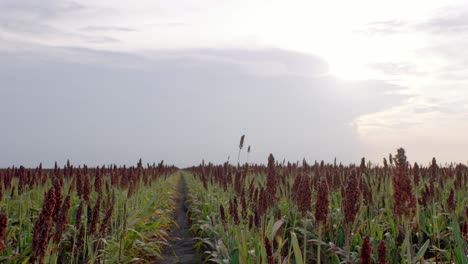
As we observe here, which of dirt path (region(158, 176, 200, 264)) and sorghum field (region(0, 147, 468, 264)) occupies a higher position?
sorghum field (region(0, 147, 468, 264))

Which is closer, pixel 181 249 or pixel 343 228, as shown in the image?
pixel 343 228

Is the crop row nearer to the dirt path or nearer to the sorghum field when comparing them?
the sorghum field

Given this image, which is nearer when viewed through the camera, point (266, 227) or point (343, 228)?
point (266, 227)

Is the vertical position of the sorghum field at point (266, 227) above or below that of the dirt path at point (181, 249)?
above

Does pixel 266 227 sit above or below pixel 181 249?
above

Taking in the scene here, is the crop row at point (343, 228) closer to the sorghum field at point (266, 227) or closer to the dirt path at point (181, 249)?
the sorghum field at point (266, 227)

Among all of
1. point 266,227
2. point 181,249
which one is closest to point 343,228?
point 266,227

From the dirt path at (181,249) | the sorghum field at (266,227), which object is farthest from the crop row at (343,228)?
the dirt path at (181,249)

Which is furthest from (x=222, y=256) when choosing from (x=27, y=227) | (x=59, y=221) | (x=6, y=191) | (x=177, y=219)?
(x=177, y=219)

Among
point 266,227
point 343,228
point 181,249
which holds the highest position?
point 266,227

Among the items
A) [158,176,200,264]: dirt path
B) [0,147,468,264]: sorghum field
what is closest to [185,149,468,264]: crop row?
[0,147,468,264]: sorghum field

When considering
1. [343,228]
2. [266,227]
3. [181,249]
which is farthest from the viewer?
[181,249]

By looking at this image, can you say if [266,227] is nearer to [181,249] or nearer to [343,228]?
[343,228]

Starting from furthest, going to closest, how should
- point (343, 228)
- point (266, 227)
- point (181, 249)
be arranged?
point (181, 249), point (343, 228), point (266, 227)
